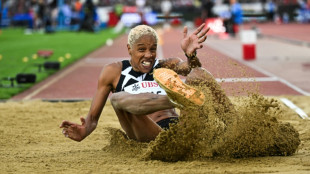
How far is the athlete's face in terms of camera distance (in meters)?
5.25

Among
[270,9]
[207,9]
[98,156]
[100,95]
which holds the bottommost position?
[270,9]

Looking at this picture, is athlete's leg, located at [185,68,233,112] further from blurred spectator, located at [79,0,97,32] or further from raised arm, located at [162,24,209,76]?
blurred spectator, located at [79,0,97,32]

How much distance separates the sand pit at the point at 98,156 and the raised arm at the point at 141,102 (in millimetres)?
482

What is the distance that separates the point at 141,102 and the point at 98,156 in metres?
0.99

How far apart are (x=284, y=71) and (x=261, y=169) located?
940 centimetres

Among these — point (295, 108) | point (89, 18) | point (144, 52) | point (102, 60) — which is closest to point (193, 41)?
point (144, 52)

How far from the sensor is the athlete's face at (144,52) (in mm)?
5250

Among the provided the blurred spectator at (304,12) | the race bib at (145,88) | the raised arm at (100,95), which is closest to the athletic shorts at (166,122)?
the race bib at (145,88)

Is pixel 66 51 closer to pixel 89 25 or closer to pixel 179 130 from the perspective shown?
pixel 89 25

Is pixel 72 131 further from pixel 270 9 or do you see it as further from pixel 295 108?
pixel 270 9

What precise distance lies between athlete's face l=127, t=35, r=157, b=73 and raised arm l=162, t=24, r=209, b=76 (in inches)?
10.3

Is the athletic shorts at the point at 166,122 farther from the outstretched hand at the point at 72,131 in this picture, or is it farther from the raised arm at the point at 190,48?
the outstretched hand at the point at 72,131

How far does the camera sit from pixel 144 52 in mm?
5293

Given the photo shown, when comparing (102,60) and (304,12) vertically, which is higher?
(102,60)
